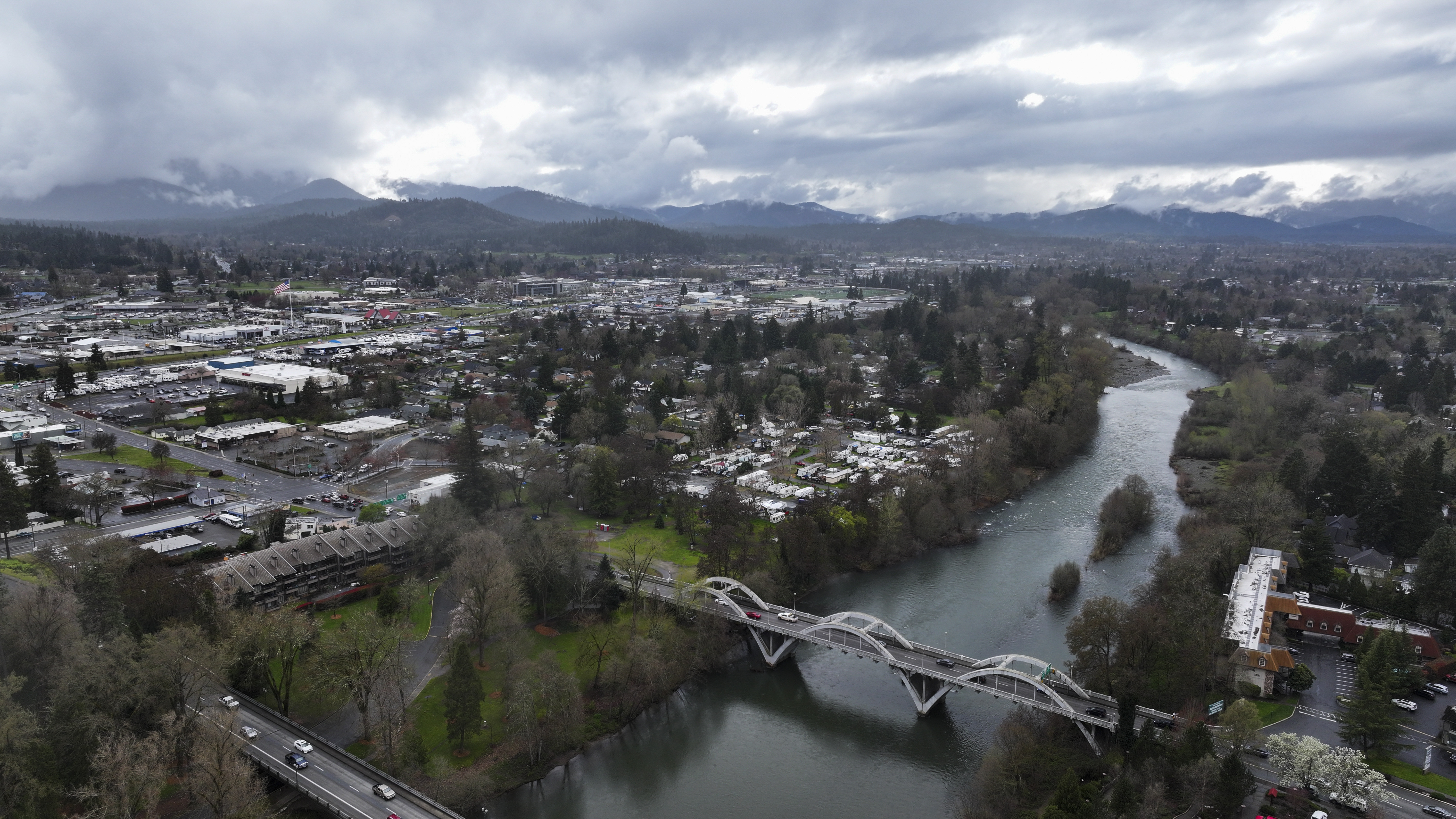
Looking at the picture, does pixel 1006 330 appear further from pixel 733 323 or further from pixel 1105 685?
pixel 1105 685

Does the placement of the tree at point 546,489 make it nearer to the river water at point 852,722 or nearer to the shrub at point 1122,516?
the river water at point 852,722

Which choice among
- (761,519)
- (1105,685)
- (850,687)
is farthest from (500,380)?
(1105,685)

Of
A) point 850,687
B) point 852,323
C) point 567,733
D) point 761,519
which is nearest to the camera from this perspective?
point 567,733

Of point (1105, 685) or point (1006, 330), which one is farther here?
point (1006, 330)

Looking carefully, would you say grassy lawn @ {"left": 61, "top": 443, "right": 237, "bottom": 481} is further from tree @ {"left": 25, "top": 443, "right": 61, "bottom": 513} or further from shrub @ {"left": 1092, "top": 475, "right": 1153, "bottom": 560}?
shrub @ {"left": 1092, "top": 475, "right": 1153, "bottom": 560}

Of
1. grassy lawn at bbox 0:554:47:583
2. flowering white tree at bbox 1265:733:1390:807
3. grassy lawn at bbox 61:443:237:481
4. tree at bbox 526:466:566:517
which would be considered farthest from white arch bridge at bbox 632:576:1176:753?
grassy lawn at bbox 61:443:237:481

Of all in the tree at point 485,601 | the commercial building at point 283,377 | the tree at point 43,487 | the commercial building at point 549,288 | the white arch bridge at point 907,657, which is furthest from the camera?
the commercial building at point 549,288

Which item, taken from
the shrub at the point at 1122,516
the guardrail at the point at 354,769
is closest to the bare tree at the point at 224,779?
the guardrail at the point at 354,769
